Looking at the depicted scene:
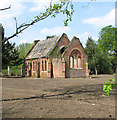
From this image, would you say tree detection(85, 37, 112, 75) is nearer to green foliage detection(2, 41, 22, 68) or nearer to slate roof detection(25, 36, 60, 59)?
slate roof detection(25, 36, 60, 59)

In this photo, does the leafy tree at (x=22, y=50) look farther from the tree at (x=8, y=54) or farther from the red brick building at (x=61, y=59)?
the red brick building at (x=61, y=59)

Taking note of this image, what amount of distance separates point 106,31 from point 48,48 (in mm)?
24132

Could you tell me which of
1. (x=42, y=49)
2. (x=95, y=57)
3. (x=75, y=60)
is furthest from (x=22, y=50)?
(x=75, y=60)

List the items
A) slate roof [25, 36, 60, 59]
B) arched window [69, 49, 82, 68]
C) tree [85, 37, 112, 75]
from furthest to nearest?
1. tree [85, 37, 112, 75]
2. slate roof [25, 36, 60, 59]
3. arched window [69, 49, 82, 68]

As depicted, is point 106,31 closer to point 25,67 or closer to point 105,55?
point 105,55

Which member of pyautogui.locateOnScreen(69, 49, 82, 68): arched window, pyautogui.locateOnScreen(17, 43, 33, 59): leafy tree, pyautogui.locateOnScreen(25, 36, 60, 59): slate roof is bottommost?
pyautogui.locateOnScreen(69, 49, 82, 68): arched window

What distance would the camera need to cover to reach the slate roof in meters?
32.4

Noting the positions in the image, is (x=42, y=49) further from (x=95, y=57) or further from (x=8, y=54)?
(x=95, y=57)

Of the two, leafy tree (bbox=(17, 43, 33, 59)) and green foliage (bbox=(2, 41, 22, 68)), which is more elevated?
leafy tree (bbox=(17, 43, 33, 59))

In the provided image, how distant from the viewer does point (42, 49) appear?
34531mm

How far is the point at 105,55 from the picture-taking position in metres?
50.5

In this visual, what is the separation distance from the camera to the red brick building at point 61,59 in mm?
30969

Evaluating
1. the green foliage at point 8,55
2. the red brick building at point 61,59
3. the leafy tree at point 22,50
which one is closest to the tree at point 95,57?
the red brick building at point 61,59

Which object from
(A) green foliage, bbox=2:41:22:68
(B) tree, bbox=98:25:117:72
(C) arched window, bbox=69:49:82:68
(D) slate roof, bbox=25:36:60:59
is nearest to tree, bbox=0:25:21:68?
(A) green foliage, bbox=2:41:22:68
